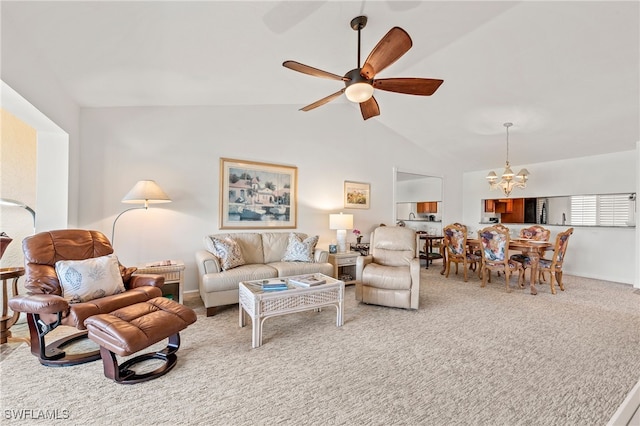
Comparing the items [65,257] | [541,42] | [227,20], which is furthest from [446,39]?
[65,257]

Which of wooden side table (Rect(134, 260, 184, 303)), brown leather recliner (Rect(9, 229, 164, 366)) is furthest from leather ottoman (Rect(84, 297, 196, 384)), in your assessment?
wooden side table (Rect(134, 260, 184, 303))

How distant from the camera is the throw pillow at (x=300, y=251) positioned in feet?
13.3

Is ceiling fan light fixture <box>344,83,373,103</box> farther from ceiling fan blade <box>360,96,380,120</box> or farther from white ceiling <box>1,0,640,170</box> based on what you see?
white ceiling <box>1,0,640,170</box>

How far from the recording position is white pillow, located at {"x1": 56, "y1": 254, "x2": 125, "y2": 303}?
7.75 ft

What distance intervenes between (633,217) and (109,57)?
7766 mm

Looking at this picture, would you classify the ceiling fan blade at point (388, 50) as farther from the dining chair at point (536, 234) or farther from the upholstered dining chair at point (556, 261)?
the dining chair at point (536, 234)

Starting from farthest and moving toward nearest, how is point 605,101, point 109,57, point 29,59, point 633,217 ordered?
1. point 633,217
2. point 605,101
3. point 109,57
4. point 29,59

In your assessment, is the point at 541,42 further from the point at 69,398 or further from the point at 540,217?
the point at 69,398

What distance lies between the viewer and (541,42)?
3.04 meters

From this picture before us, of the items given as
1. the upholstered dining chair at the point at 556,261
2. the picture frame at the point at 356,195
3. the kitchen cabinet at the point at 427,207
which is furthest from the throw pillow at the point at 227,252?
the kitchen cabinet at the point at 427,207

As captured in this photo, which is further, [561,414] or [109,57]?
[109,57]

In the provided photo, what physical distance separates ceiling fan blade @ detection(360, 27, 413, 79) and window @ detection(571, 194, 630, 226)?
560 cm

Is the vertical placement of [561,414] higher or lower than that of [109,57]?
lower

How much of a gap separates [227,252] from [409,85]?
8.84ft
